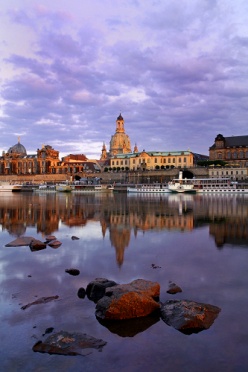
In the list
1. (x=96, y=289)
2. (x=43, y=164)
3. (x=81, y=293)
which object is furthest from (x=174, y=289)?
(x=43, y=164)

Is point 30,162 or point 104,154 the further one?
point 104,154

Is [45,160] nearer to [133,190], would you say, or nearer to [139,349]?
[133,190]

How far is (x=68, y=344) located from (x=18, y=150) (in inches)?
6368

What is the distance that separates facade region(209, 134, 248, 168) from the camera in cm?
10719

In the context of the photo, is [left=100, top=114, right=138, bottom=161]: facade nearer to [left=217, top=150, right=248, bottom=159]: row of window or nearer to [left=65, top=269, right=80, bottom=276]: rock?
[left=217, top=150, right=248, bottom=159]: row of window

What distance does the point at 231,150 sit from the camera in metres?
110

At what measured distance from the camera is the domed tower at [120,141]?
157 meters

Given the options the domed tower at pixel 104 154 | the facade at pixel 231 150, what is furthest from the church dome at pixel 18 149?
the facade at pixel 231 150

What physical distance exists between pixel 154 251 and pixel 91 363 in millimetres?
9212

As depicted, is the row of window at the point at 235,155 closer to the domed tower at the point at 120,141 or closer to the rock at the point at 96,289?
the domed tower at the point at 120,141

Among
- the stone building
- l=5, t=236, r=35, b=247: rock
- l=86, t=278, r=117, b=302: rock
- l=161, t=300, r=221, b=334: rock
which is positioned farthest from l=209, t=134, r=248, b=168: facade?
l=161, t=300, r=221, b=334: rock

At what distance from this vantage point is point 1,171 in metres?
155

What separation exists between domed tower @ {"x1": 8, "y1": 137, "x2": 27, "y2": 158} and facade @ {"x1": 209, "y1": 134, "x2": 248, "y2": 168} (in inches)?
3352

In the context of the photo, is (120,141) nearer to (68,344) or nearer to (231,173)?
(231,173)
